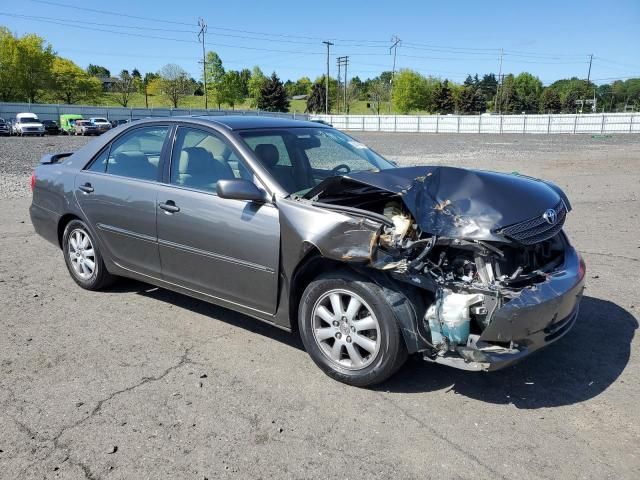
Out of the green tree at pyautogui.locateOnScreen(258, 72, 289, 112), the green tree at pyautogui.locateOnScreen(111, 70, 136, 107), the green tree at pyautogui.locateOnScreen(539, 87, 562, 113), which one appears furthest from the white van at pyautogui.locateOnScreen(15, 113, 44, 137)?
the green tree at pyautogui.locateOnScreen(539, 87, 562, 113)

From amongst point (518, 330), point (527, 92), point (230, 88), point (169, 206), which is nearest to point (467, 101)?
point (527, 92)

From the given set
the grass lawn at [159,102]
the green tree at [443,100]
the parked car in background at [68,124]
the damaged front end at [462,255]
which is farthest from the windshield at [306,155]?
the green tree at [443,100]

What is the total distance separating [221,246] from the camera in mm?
3957

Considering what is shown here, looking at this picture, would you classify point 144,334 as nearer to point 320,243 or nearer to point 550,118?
point 320,243

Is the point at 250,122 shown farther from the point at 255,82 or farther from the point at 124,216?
the point at 255,82

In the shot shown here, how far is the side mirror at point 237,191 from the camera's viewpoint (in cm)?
368

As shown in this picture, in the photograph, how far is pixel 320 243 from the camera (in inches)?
134

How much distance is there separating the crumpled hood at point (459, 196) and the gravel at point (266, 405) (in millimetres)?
1099

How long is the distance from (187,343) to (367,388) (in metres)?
1.52

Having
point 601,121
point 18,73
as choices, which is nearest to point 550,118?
point 601,121

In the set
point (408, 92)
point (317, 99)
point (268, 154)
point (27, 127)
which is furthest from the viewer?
point (317, 99)

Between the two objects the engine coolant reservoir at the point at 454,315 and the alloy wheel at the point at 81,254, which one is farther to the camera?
the alloy wheel at the point at 81,254

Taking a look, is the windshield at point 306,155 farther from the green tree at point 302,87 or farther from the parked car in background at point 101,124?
the green tree at point 302,87

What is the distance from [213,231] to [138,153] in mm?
1388
